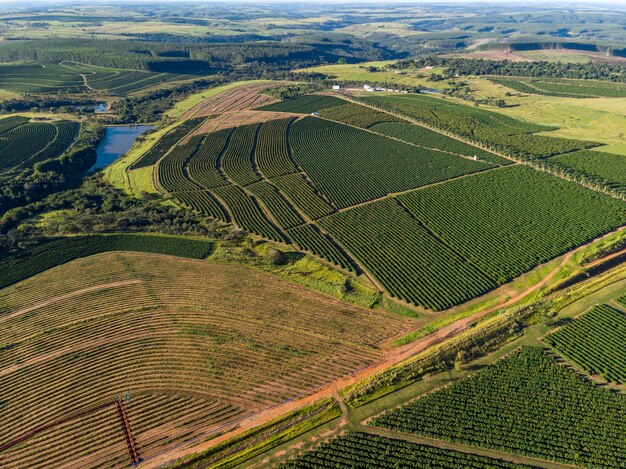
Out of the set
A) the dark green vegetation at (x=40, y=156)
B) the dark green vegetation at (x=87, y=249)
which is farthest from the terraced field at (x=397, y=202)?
the dark green vegetation at (x=40, y=156)

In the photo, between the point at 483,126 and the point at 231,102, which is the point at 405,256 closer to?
the point at 483,126

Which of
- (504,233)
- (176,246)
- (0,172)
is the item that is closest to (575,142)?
(504,233)

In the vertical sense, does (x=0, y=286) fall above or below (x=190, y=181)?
below

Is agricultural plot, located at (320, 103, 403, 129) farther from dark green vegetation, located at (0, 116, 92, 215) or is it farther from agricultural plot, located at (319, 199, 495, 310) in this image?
dark green vegetation, located at (0, 116, 92, 215)

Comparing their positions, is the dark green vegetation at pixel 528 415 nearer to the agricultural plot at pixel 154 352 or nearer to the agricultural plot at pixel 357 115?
the agricultural plot at pixel 154 352

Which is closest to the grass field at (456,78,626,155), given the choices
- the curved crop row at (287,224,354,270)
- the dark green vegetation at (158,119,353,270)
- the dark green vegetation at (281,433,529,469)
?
the dark green vegetation at (158,119,353,270)

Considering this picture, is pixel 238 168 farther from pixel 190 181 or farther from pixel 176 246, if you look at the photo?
pixel 176 246

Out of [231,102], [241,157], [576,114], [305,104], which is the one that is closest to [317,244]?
[241,157]
